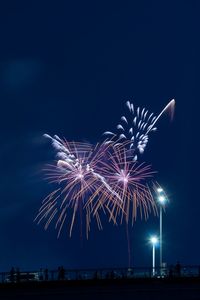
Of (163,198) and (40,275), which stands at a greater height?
(163,198)

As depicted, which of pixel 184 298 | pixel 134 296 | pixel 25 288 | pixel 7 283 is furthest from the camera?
pixel 7 283

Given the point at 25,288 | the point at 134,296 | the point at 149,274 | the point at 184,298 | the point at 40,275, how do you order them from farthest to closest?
the point at 149,274, the point at 40,275, the point at 25,288, the point at 134,296, the point at 184,298

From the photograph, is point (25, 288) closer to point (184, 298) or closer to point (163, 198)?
point (184, 298)

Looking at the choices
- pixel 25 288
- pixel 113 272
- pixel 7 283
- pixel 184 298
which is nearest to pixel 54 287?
pixel 25 288

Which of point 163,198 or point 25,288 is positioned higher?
point 163,198

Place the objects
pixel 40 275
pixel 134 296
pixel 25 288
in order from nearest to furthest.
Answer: pixel 134 296
pixel 25 288
pixel 40 275

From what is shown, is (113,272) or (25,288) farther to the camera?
(113,272)

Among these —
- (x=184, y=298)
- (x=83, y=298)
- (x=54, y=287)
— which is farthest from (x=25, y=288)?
(x=184, y=298)

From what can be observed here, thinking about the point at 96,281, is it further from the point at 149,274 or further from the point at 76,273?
the point at 149,274

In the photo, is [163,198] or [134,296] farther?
[163,198]
